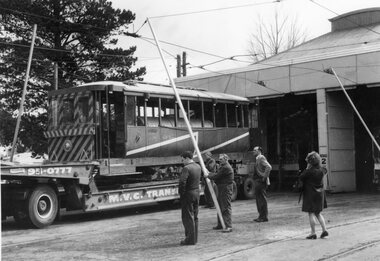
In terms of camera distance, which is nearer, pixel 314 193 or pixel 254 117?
pixel 314 193

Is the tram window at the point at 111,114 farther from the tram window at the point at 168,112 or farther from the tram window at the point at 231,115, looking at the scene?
the tram window at the point at 231,115

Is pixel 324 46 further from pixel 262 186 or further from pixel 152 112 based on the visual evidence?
pixel 262 186

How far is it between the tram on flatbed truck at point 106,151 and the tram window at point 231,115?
151 centimetres

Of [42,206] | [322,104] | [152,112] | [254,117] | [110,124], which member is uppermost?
[322,104]

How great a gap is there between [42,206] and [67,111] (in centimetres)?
323

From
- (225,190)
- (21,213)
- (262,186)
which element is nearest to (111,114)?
(21,213)

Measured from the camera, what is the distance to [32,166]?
12109 mm

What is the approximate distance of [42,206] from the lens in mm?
12805

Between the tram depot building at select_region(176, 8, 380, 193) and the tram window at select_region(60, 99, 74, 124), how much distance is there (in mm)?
8001

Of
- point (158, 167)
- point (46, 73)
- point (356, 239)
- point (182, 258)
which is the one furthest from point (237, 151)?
point (46, 73)

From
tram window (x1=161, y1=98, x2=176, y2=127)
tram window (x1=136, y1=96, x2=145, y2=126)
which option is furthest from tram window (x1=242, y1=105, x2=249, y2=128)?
tram window (x1=136, y1=96, x2=145, y2=126)

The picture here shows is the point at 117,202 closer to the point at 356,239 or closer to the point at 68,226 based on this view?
the point at 68,226

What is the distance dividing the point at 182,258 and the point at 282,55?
75.1 ft

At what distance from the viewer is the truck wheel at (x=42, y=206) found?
12438 mm
